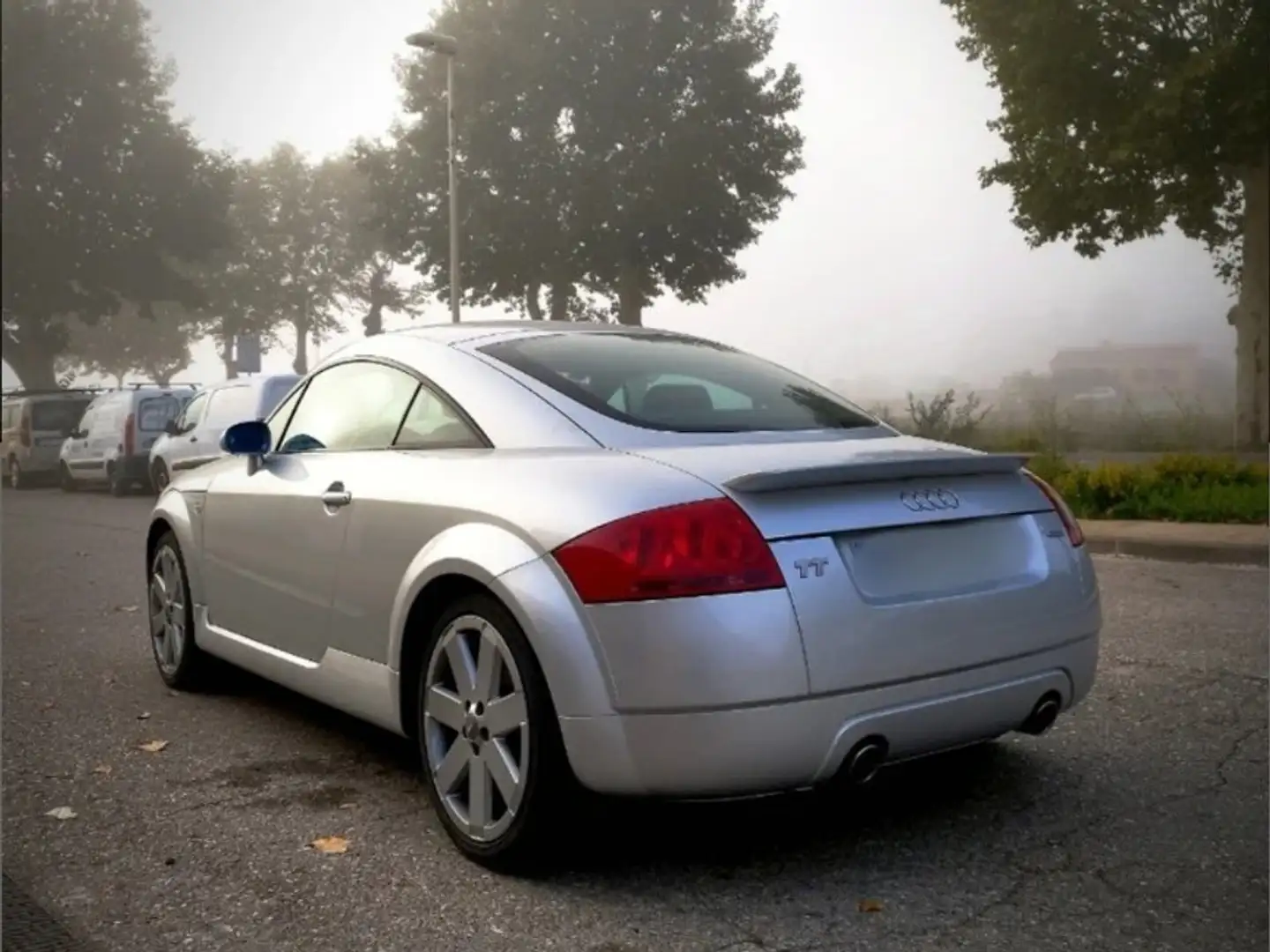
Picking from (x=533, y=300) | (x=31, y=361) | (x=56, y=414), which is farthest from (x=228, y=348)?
(x=56, y=414)

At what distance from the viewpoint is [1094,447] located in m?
18.8

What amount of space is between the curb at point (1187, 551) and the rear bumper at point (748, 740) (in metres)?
6.77

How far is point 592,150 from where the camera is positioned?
35.8 meters

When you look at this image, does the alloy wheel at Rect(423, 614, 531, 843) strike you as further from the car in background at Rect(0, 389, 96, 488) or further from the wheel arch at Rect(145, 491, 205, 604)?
the car in background at Rect(0, 389, 96, 488)

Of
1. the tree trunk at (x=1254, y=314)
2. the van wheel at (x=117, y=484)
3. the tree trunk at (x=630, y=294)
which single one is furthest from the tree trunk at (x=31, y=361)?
the tree trunk at (x=1254, y=314)

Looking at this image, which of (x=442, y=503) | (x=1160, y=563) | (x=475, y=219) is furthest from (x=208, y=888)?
(x=475, y=219)

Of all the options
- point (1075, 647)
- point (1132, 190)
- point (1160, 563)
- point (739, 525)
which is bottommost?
point (1160, 563)

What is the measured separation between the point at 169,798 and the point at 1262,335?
2317 centimetres

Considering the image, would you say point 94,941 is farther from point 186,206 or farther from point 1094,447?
point 186,206

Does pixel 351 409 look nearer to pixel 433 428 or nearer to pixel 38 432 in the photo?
pixel 433 428

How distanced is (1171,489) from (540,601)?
10.1 metres

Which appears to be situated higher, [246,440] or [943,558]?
[246,440]

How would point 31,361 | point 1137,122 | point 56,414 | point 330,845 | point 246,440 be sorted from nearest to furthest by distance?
point 330,845
point 246,440
point 1137,122
point 56,414
point 31,361

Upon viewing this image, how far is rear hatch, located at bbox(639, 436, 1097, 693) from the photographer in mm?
3105
